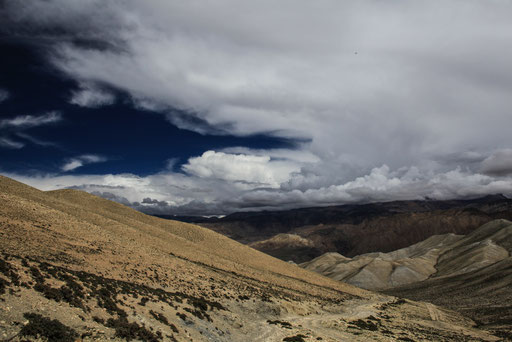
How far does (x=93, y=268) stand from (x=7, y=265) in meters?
13.5

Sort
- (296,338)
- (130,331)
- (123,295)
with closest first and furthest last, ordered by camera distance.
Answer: (130,331) < (123,295) < (296,338)

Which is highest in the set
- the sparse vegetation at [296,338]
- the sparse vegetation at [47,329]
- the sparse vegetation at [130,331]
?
the sparse vegetation at [47,329]

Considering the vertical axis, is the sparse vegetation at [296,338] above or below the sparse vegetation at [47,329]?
below

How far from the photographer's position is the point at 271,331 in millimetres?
33531

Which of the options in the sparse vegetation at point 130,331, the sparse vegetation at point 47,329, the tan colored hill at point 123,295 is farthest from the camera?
the sparse vegetation at point 130,331

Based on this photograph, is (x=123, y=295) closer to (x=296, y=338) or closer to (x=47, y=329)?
(x=47, y=329)

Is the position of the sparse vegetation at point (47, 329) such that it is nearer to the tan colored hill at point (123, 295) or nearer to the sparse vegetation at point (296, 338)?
the tan colored hill at point (123, 295)

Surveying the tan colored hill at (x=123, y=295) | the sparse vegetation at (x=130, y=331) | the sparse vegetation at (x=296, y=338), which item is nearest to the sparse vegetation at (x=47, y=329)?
the tan colored hill at (x=123, y=295)

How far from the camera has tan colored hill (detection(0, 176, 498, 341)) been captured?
60.6 ft

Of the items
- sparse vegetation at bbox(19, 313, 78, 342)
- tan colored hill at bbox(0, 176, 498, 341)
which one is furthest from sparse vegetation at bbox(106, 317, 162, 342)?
sparse vegetation at bbox(19, 313, 78, 342)

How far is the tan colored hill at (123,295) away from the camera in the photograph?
18.5m

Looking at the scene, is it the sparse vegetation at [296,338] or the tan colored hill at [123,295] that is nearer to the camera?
the tan colored hill at [123,295]

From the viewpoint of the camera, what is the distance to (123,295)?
26.2 meters

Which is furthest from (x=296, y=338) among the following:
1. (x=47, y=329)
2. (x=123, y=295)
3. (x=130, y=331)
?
(x=47, y=329)
